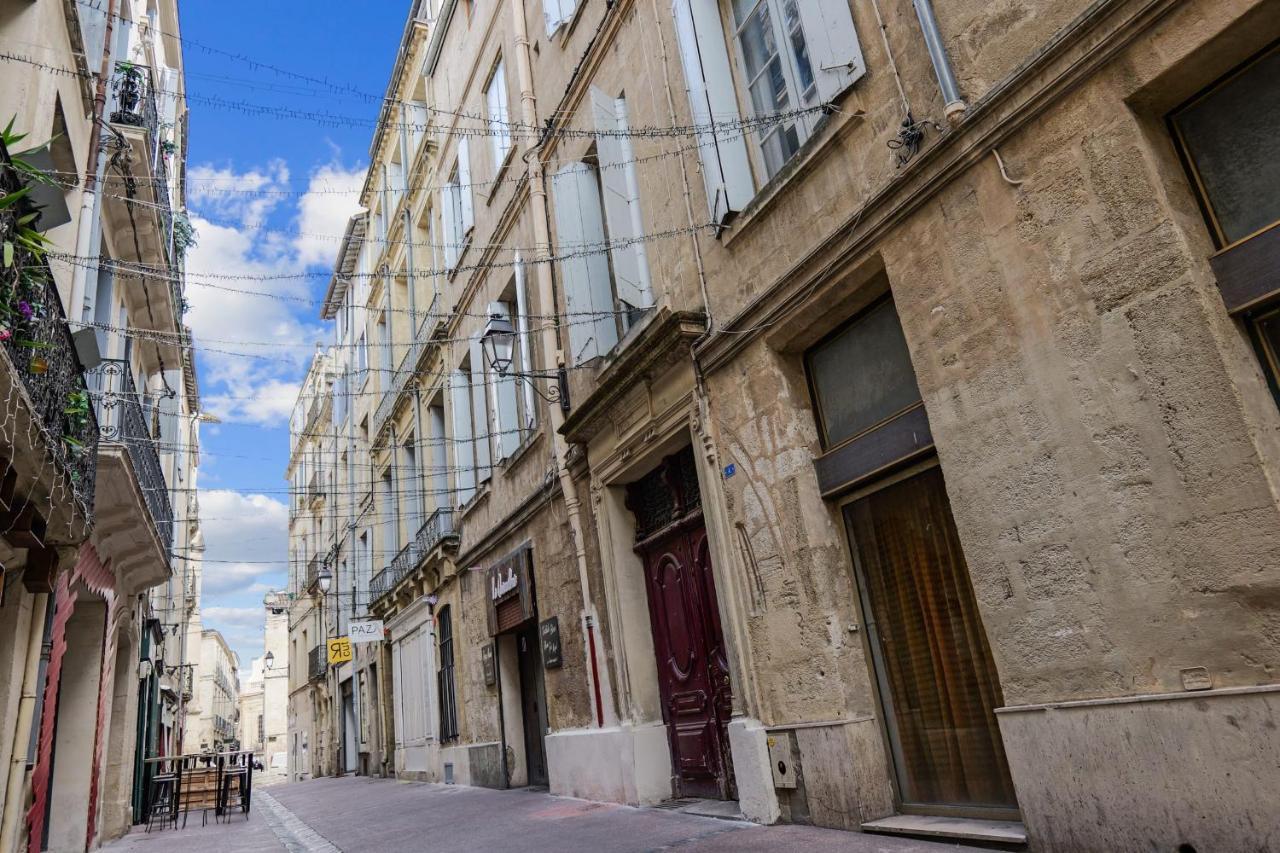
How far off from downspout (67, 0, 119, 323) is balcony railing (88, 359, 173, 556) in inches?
24.9

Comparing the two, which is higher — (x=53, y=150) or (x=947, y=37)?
(x=53, y=150)

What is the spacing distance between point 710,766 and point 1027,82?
534 centimetres

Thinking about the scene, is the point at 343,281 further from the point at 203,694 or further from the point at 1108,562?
the point at 203,694

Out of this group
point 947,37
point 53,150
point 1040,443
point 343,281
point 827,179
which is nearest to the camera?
point 1040,443

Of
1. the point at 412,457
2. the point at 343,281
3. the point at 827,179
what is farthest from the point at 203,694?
the point at 827,179

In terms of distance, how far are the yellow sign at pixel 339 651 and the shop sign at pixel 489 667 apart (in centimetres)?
890

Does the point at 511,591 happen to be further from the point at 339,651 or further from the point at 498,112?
the point at 339,651

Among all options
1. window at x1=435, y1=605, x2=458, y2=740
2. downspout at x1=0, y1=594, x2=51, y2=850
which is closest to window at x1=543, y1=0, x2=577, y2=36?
downspout at x1=0, y1=594, x2=51, y2=850

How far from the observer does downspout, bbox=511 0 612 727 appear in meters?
8.05

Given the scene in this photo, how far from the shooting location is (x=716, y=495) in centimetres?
609

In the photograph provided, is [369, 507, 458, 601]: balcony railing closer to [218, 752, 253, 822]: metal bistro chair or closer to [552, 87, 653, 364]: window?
[218, 752, 253, 822]: metal bistro chair

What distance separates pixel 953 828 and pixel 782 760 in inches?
51.3

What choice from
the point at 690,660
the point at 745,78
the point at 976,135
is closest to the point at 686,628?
the point at 690,660

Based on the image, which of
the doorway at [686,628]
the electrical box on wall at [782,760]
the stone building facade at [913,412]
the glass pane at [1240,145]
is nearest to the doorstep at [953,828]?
the stone building facade at [913,412]
